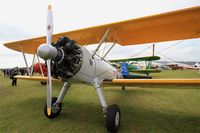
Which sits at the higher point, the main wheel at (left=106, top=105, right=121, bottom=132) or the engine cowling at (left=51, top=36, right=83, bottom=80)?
the engine cowling at (left=51, top=36, right=83, bottom=80)

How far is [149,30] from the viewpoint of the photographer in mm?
4504

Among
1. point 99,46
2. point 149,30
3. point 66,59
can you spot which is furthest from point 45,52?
point 149,30

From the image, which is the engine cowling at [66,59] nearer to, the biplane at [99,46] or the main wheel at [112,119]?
Answer: the biplane at [99,46]

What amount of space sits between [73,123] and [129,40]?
3.26 meters

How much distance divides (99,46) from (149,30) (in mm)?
1684

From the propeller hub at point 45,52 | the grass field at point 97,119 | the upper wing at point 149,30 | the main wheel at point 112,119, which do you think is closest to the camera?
the propeller hub at point 45,52

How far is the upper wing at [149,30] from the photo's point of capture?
360 cm

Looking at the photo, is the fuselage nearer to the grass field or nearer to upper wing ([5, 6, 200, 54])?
upper wing ([5, 6, 200, 54])

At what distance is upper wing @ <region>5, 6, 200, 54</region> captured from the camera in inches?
142

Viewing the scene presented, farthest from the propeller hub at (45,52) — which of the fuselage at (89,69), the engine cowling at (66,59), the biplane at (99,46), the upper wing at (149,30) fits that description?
the upper wing at (149,30)

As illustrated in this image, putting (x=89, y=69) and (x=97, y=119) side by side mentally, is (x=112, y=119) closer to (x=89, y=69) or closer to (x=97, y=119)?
(x=97, y=119)

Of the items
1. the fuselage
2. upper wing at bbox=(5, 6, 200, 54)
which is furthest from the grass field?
upper wing at bbox=(5, 6, 200, 54)

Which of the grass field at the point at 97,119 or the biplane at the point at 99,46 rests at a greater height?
the biplane at the point at 99,46

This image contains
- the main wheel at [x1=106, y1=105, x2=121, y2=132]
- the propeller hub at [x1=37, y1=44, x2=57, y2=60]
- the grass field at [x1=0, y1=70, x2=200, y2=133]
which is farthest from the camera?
the grass field at [x1=0, y1=70, x2=200, y2=133]
